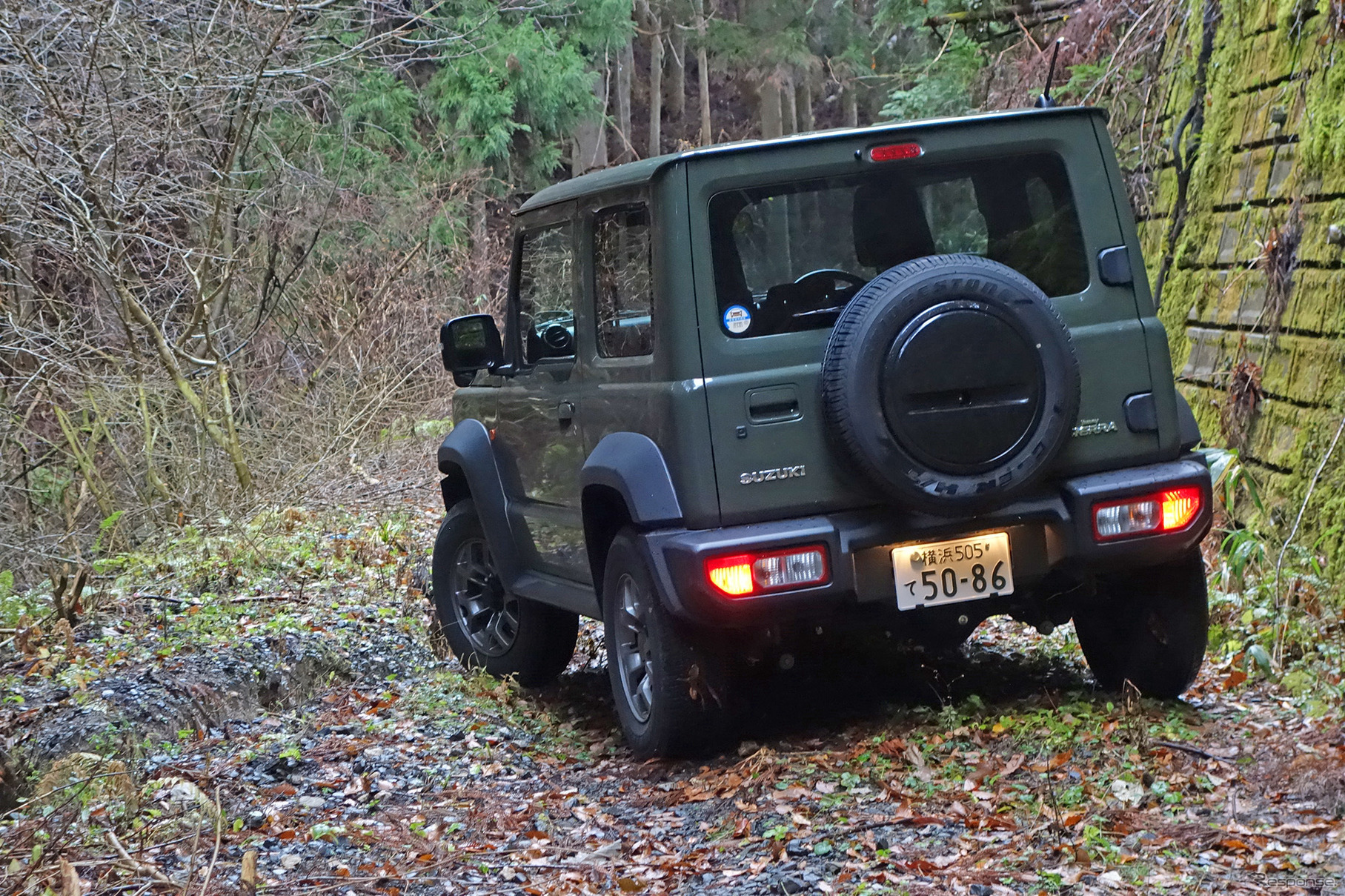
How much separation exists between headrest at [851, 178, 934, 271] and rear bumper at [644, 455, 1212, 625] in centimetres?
91

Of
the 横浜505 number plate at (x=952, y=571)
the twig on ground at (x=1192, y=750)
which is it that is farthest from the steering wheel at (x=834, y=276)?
the twig on ground at (x=1192, y=750)

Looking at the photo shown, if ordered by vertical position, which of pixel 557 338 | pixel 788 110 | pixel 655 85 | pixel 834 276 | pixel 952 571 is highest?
Result: pixel 655 85

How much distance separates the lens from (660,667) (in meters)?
5.23

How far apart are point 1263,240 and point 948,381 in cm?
415

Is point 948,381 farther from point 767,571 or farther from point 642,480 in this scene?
point 642,480

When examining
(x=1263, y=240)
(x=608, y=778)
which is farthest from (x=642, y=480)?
(x=1263, y=240)

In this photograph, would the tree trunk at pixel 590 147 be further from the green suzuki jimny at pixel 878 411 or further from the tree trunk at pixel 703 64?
the green suzuki jimny at pixel 878 411

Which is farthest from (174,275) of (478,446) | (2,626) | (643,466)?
(643,466)

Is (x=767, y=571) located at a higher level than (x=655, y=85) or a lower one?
lower

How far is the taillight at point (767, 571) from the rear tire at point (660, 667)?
1.19ft

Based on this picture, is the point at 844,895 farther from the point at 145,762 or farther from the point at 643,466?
the point at 145,762

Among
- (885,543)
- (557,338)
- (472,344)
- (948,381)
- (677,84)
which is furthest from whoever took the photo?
(677,84)

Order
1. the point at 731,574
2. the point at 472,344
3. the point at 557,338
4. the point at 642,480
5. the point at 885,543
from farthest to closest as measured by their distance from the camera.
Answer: the point at 472,344 → the point at 557,338 → the point at 642,480 → the point at 885,543 → the point at 731,574

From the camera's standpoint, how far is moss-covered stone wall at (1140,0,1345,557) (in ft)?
23.4
